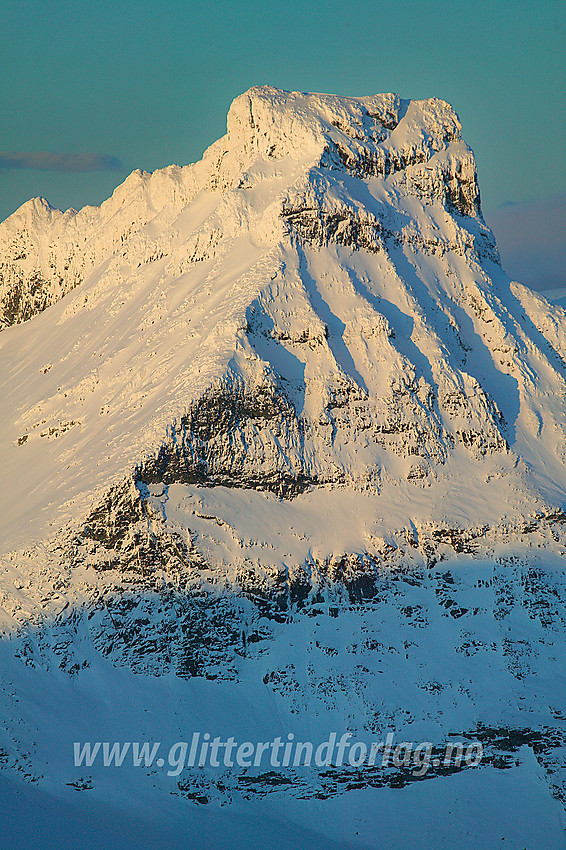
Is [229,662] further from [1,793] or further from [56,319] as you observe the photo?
[56,319]

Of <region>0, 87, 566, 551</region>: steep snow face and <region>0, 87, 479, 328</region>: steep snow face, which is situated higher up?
<region>0, 87, 479, 328</region>: steep snow face

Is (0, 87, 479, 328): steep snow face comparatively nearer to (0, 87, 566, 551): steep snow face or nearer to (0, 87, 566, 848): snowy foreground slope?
(0, 87, 566, 551): steep snow face

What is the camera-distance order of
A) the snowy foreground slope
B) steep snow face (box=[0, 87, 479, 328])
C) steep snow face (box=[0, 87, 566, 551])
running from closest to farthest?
the snowy foreground slope → steep snow face (box=[0, 87, 566, 551]) → steep snow face (box=[0, 87, 479, 328])

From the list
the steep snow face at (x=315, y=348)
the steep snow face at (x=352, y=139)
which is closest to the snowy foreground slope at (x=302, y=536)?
the steep snow face at (x=315, y=348)

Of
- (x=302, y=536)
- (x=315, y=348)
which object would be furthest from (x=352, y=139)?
(x=302, y=536)

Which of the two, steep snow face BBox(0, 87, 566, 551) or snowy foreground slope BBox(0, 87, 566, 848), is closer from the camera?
snowy foreground slope BBox(0, 87, 566, 848)

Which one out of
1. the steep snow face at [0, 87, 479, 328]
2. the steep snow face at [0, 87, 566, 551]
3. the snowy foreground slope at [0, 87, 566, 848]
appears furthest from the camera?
the steep snow face at [0, 87, 479, 328]

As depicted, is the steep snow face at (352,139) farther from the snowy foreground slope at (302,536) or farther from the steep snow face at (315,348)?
the snowy foreground slope at (302,536)

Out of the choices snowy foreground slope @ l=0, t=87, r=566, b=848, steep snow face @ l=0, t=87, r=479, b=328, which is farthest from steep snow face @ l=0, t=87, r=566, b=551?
snowy foreground slope @ l=0, t=87, r=566, b=848
